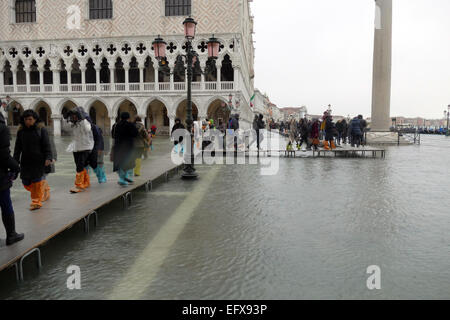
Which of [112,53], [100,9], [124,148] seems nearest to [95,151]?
[124,148]

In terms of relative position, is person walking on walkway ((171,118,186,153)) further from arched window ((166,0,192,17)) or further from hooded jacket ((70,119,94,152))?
arched window ((166,0,192,17))

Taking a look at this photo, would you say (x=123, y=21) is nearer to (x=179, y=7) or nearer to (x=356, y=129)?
(x=179, y=7)

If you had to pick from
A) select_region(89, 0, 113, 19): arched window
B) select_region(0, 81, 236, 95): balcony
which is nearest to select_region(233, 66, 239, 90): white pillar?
select_region(0, 81, 236, 95): balcony

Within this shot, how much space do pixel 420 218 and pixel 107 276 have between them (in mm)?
4332

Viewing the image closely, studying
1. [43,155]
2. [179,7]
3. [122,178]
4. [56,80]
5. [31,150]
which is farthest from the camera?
[56,80]

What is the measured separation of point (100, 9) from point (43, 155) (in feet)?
107

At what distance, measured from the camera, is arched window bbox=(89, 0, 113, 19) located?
33781 millimetres

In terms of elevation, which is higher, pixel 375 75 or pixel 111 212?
pixel 375 75

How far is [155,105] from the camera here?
36.2 m

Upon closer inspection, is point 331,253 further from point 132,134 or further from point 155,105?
point 155,105

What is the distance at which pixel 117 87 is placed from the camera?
1339 inches

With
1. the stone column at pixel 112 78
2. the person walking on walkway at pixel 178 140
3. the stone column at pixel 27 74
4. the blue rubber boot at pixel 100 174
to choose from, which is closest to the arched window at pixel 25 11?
the stone column at pixel 27 74

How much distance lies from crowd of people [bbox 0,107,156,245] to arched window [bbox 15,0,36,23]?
32.5 m

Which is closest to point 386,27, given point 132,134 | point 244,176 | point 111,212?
point 244,176
